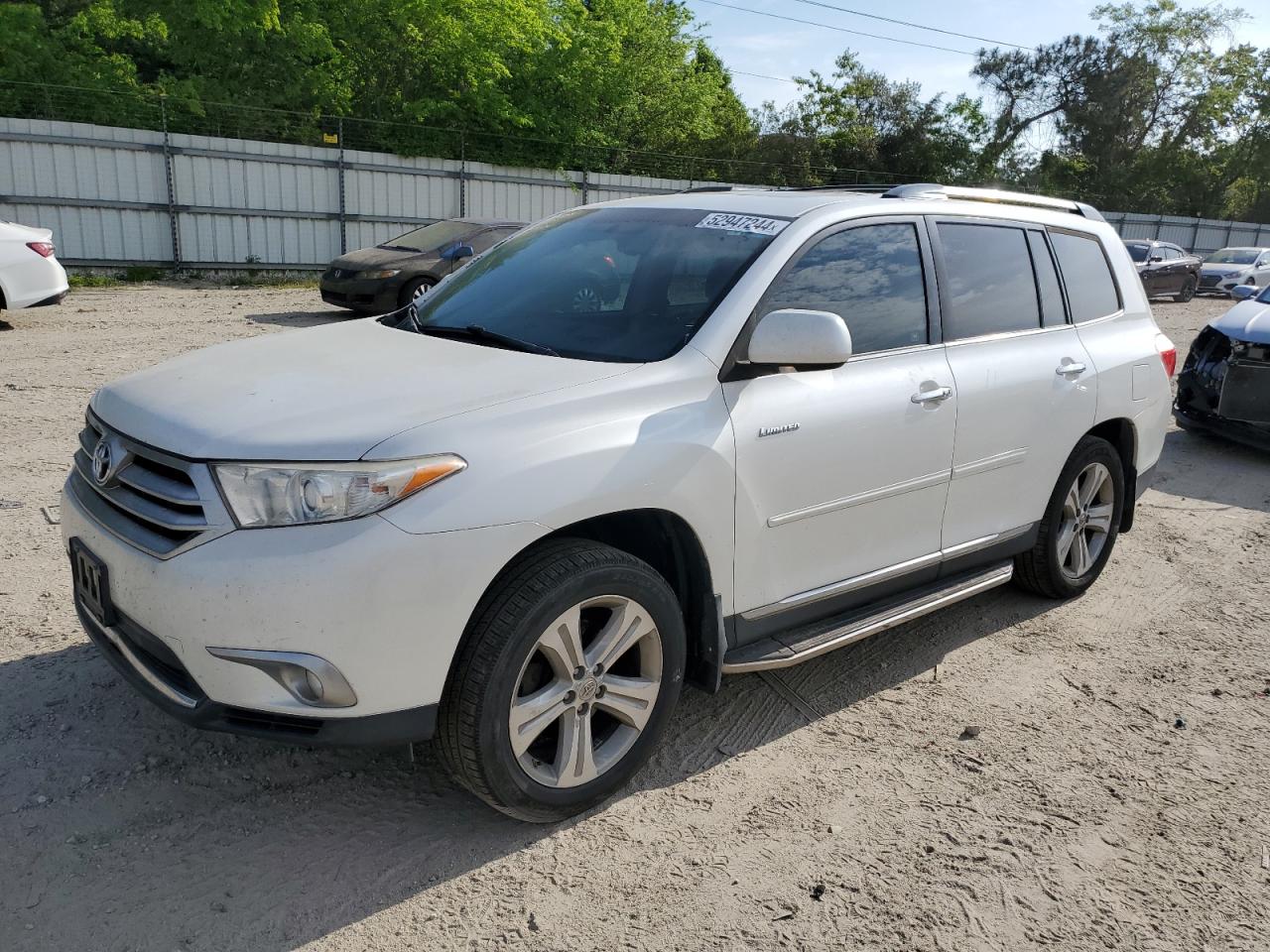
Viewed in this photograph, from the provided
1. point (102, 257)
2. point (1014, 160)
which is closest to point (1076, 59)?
point (1014, 160)

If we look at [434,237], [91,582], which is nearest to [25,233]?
[434,237]

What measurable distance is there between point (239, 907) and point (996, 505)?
313 centimetres

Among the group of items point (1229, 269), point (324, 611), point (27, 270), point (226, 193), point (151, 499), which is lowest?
point (1229, 269)

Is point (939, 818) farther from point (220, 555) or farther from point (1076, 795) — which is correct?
point (220, 555)

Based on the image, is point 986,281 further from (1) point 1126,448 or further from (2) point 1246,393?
(2) point 1246,393

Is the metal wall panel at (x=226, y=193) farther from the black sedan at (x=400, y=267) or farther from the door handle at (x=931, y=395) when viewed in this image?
the door handle at (x=931, y=395)

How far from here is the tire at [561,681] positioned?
274 centimetres

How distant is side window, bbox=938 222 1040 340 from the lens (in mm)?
4098

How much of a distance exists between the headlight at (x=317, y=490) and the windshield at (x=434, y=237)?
39.2 feet

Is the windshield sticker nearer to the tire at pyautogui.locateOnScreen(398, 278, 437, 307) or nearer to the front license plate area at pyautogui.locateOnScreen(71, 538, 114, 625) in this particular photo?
the front license plate area at pyautogui.locateOnScreen(71, 538, 114, 625)

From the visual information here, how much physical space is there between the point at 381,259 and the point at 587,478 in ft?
38.1

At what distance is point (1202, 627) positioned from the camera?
15.8ft

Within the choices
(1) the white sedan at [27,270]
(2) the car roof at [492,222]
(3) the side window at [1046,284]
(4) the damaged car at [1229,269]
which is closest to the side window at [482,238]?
(2) the car roof at [492,222]

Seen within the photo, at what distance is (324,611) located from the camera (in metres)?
2.51
